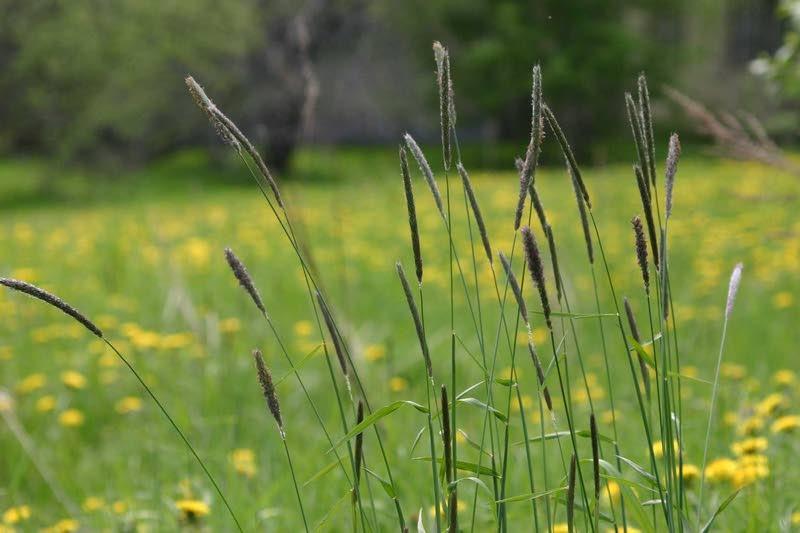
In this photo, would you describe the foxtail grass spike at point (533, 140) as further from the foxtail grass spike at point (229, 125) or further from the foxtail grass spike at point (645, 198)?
the foxtail grass spike at point (229, 125)

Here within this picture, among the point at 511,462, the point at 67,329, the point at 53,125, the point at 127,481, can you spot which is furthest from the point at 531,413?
the point at 53,125

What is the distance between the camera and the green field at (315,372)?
1.87m

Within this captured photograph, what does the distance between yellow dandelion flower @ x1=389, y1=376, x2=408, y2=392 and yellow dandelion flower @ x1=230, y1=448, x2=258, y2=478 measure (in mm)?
641

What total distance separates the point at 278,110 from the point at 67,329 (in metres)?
13.7

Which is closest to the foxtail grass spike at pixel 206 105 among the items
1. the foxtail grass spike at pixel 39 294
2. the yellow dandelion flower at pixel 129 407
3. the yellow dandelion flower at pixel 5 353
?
the foxtail grass spike at pixel 39 294

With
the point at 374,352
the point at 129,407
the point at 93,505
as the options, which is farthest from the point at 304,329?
the point at 93,505

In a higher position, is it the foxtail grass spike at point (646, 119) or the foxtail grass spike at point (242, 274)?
the foxtail grass spike at point (646, 119)

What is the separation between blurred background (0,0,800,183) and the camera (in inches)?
622

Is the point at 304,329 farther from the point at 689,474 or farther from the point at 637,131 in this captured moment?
the point at 637,131

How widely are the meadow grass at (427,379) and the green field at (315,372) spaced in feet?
0.05

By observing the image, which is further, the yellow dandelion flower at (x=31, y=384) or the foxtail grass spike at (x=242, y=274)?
the yellow dandelion flower at (x=31, y=384)

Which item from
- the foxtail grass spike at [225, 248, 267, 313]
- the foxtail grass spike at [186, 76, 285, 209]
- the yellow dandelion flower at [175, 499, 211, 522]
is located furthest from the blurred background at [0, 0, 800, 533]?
the foxtail grass spike at [186, 76, 285, 209]

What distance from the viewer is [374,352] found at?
10.6ft

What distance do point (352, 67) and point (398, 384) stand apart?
17.0 metres
